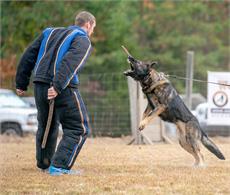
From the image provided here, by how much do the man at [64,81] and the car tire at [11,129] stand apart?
9.59m

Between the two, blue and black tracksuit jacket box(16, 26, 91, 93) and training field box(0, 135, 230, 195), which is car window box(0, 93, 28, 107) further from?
blue and black tracksuit jacket box(16, 26, 91, 93)

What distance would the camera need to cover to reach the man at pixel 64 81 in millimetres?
7715

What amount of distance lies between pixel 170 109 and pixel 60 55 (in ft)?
6.91

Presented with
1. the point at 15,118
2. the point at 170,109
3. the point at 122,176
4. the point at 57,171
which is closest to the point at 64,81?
the point at 57,171

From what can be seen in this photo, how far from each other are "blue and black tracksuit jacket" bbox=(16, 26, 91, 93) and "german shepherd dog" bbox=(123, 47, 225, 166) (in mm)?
1459

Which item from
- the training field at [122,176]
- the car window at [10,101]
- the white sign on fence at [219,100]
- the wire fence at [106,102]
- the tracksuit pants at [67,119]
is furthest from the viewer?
the car window at [10,101]

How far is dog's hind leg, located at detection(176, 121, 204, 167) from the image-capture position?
9188mm

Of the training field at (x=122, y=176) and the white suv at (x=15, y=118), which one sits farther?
the white suv at (x=15, y=118)

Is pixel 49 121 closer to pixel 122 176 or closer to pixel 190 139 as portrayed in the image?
pixel 122 176

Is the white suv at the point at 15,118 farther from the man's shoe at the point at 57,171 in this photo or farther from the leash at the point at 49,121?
the man's shoe at the point at 57,171

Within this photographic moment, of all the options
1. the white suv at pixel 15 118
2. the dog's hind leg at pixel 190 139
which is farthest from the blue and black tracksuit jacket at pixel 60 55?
the white suv at pixel 15 118

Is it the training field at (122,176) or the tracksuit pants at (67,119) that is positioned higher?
the tracksuit pants at (67,119)

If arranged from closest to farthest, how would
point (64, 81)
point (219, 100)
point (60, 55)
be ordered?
point (64, 81), point (60, 55), point (219, 100)

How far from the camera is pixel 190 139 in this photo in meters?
9.19
